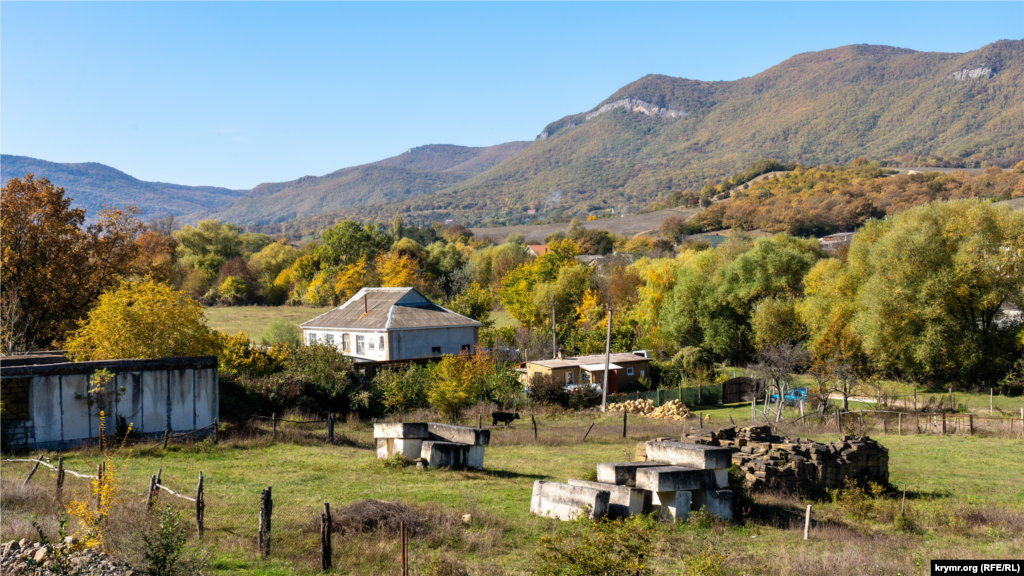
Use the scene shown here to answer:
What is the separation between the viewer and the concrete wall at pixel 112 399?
66.0 ft

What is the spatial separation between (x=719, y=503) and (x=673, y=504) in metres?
1.13

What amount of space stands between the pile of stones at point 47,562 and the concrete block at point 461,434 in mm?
10229

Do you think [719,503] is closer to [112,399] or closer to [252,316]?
[112,399]

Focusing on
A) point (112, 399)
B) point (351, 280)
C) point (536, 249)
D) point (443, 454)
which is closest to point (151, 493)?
point (443, 454)

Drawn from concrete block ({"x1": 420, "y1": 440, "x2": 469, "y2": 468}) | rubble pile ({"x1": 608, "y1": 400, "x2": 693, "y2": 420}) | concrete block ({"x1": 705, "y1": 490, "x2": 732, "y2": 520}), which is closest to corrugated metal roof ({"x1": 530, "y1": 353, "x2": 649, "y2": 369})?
rubble pile ({"x1": 608, "y1": 400, "x2": 693, "y2": 420})

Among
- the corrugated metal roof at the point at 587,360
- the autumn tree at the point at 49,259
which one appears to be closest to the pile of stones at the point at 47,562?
the autumn tree at the point at 49,259

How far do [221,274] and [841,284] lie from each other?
75.3 m

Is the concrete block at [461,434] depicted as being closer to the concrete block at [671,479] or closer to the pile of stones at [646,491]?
the pile of stones at [646,491]

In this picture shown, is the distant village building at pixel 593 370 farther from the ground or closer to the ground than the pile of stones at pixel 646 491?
closer to the ground

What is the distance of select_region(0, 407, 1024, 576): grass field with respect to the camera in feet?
33.3

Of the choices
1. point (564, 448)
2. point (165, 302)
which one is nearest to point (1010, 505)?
point (564, 448)

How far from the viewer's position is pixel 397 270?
7806 cm

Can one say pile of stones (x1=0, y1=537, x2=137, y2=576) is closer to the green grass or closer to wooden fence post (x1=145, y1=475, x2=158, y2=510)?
wooden fence post (x1=145, y1=475, x2=158, y2=510)

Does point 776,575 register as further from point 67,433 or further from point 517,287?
point 517,287
